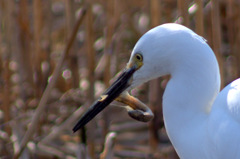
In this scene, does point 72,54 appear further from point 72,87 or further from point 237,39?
point 237,39

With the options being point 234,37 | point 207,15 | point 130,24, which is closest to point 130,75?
point 234,37

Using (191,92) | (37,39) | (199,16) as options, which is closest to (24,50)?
(37,39)

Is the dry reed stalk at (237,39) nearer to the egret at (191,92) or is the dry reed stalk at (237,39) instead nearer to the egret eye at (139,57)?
the egret at (191,92)


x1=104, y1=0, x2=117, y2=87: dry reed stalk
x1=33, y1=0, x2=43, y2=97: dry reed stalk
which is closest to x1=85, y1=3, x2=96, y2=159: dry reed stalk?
x1=104, y1=0, x2=117, y2=87: dry reed stalk

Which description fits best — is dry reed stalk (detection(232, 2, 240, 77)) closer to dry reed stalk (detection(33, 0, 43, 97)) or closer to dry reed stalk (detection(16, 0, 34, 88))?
dry reed stalk (detection(33, 0, 43, 97))

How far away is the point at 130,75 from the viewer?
1.80m

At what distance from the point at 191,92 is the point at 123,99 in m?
0.31

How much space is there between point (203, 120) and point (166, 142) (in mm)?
1540

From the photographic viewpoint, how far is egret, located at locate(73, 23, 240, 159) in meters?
1.66

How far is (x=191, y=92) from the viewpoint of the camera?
5.52 ft

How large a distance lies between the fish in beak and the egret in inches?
1.1

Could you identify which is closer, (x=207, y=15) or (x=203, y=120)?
(x=203, y=120)

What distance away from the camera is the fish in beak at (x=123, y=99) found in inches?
71.5

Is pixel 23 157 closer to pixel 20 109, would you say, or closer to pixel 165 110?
pixel 20 109
